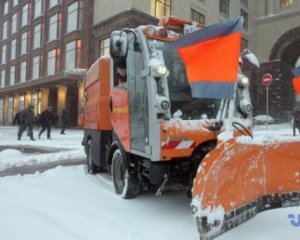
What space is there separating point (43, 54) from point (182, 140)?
1472 inches

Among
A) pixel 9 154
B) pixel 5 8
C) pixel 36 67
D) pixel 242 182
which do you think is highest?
pixel 5 8

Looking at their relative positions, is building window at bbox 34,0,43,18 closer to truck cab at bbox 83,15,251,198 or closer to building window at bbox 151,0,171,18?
building window at bbox 151,0,171,18

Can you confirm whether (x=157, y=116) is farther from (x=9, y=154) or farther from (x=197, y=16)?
(x=197, y=16)

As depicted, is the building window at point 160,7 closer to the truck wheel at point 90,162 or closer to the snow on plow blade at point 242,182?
the truck wheel at point 90,162

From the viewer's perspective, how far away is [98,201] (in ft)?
21.1

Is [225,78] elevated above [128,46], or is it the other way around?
[128,46]

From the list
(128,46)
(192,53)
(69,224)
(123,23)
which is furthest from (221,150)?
(123,23)

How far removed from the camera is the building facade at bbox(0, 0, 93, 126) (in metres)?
34.9

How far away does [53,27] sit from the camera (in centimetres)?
3947

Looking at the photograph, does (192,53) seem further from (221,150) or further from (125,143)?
(125,143)

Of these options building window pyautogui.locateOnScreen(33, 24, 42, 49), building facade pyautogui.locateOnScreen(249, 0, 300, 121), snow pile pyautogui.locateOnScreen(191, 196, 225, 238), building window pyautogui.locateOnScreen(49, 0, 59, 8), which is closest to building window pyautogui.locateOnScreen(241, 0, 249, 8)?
building facade pyautogui.locateOnScreen(249, 0, 300, 121)

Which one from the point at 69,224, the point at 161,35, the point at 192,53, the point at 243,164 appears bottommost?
the point at 69,224

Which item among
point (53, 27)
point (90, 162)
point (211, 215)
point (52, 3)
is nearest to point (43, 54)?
point (53, 27)

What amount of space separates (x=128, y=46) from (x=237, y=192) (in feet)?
9.47
